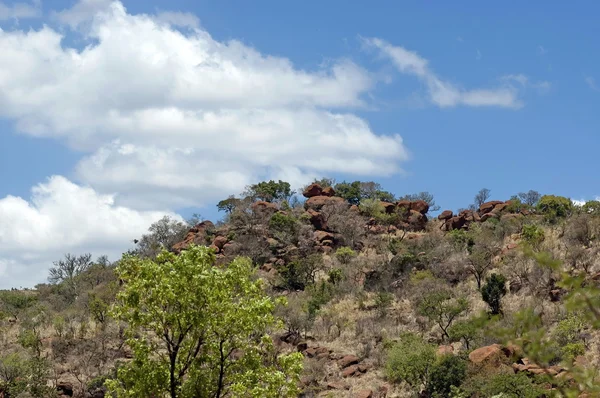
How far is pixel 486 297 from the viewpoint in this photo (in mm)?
34219

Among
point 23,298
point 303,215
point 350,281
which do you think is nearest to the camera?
point 350,281

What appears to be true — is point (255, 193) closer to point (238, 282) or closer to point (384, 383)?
point (384, 383)

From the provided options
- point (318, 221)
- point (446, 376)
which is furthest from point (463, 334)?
point (318, 221)

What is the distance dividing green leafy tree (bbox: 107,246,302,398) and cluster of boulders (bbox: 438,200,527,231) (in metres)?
46.9

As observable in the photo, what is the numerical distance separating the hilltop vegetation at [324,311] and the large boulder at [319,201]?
9.5 inches

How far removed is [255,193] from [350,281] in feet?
94.7

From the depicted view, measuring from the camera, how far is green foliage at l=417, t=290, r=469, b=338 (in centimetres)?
3341

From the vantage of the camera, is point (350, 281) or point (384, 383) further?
point (350, 281)

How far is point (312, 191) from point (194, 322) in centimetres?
5676

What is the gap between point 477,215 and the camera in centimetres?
6100

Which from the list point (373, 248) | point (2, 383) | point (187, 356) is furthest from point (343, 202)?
point (187, 356)

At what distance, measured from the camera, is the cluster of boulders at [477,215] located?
59094mm

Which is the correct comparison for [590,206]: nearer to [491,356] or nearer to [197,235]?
[491,356]

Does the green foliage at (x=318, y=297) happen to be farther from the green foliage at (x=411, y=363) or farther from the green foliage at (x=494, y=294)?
the green foliage at (x=494, y=294)
